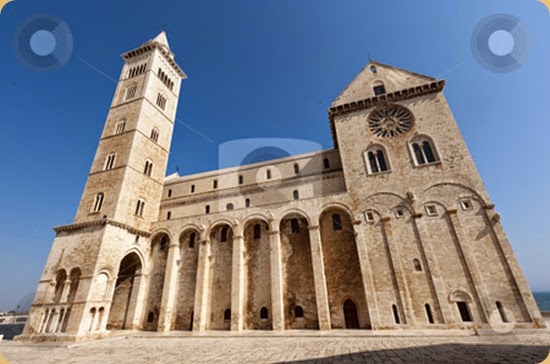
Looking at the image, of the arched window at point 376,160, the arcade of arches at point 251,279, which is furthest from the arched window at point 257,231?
the arched window at point 376,160

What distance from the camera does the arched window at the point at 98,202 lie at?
19.6m

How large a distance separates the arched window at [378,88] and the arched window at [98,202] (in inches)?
942

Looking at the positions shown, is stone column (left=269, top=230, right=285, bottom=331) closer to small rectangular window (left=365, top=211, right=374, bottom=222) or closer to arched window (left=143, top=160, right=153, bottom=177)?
small rectangular window (left=365, top=211, right=374, bottom=222)

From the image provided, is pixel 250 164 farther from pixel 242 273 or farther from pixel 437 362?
pixel 437 362

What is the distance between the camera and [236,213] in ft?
64.7

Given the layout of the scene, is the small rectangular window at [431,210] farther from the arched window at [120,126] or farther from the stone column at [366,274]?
the arched window at [120,126]

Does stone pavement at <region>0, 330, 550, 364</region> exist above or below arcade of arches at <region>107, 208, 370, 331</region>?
below

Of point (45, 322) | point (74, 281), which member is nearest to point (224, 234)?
point (74, 281)

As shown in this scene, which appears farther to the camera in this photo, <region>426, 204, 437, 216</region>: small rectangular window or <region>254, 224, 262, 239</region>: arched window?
<region>254, 224, 262, 239</region>: arched window

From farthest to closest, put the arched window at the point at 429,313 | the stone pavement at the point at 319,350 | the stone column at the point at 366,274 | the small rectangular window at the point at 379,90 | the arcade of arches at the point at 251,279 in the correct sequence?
the small rectangular window at the point at 379,90 → the arcade of arches at the point at 251,279 → the stone column at the point at 366,274 → the arched window at the point at 429,313 → the stone pavement at the point at 319,350

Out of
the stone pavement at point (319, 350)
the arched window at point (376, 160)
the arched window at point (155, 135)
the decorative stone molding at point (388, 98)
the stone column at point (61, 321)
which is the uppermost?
the arched window at point (155, 135)

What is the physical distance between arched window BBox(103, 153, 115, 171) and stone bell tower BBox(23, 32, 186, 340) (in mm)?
99

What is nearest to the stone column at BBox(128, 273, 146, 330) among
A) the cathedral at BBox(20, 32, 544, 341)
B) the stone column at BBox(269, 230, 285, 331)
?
the cathedral at BBox(20, 32, 544, 341)

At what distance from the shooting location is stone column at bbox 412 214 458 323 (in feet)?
44.3
